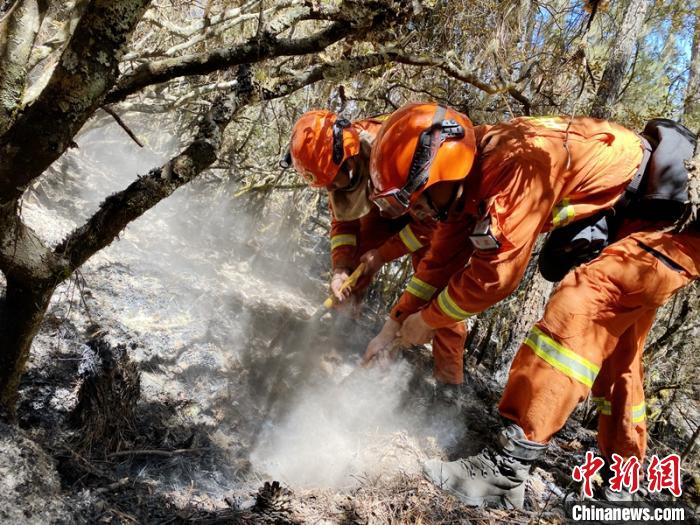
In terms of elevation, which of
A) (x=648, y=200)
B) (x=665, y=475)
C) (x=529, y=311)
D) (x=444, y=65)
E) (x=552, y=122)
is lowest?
(x=665, y=475)

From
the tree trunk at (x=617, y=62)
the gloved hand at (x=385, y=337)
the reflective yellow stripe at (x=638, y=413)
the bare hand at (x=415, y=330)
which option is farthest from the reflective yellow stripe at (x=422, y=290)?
the tree trunk at (x=617, y=62)

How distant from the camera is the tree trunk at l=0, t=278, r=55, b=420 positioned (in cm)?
167

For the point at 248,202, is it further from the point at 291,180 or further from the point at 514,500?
the point at 514,500

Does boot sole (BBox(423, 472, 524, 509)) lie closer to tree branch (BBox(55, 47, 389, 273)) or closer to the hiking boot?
the hiking boot

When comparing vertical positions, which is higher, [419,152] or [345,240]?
[419,152]

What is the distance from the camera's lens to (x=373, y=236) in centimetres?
416

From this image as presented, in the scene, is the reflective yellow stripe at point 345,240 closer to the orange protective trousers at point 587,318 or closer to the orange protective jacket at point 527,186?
the orange protective jacket at point 527,186

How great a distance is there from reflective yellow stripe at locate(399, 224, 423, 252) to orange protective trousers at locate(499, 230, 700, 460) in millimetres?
1564

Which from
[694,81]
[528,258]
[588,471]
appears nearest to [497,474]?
[588,471]

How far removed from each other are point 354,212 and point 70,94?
2435 mm

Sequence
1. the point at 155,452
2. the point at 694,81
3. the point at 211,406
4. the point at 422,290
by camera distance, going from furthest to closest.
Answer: the point at 694,81, the point at 422,290, the point at 211,406, the point at 155,452

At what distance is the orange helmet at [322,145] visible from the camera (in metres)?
3.24

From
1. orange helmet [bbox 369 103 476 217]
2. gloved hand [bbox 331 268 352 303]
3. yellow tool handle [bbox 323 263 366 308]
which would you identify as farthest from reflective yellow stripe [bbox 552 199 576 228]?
gloved hand [bbox 331 268 352 303]

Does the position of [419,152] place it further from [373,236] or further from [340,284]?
[373,236]
